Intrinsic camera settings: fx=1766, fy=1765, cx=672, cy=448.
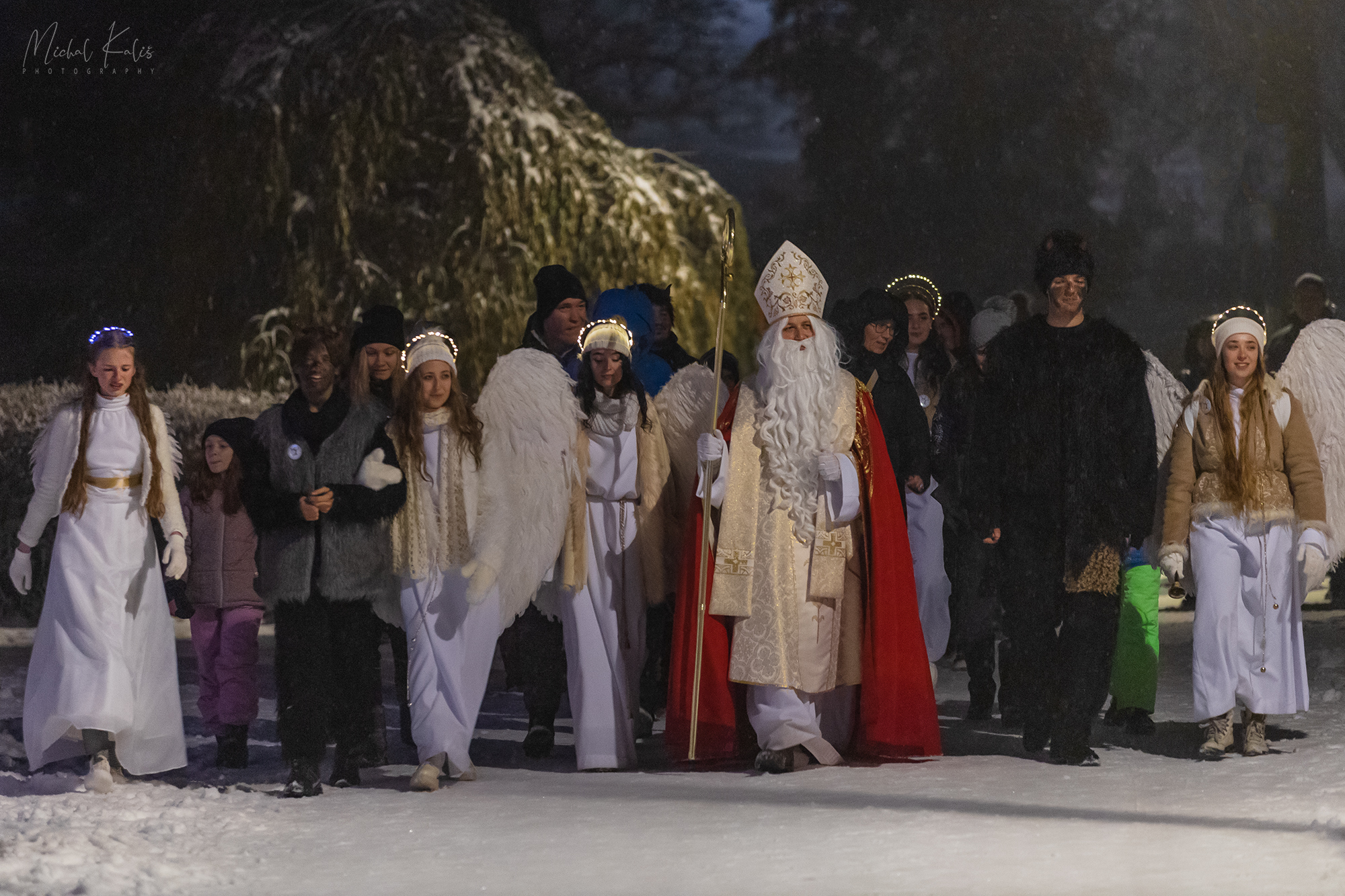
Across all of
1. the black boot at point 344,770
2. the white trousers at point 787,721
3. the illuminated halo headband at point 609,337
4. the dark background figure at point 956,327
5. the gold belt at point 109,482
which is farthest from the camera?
the dark background figure at point 956,327

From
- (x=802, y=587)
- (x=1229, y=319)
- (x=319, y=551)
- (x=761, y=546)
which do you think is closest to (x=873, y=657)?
(x=802, y=587)

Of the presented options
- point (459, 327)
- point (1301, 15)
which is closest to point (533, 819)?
point (459, 327)

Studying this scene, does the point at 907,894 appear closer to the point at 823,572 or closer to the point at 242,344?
the point at 823,572

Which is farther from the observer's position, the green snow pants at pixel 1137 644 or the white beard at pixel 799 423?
the green snow pants at pixel 1137 644

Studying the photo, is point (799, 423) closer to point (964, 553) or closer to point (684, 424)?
point (684, 424)

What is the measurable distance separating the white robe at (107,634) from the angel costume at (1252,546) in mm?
4190

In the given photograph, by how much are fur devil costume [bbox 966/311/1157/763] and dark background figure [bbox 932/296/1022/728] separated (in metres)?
0.96

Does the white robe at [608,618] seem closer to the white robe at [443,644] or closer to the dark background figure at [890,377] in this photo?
the white robe at [443,644]

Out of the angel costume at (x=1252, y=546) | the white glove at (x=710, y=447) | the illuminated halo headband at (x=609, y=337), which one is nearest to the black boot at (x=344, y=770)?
the white glove at (x=710, y=447)

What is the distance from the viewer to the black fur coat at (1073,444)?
7191mm

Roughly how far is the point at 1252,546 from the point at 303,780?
4001mm

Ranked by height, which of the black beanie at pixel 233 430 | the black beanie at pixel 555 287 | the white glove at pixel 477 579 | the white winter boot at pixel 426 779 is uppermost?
the black beanie at pixel 555 287

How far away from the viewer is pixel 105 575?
22.8 feet

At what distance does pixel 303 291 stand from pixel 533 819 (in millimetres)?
9427
